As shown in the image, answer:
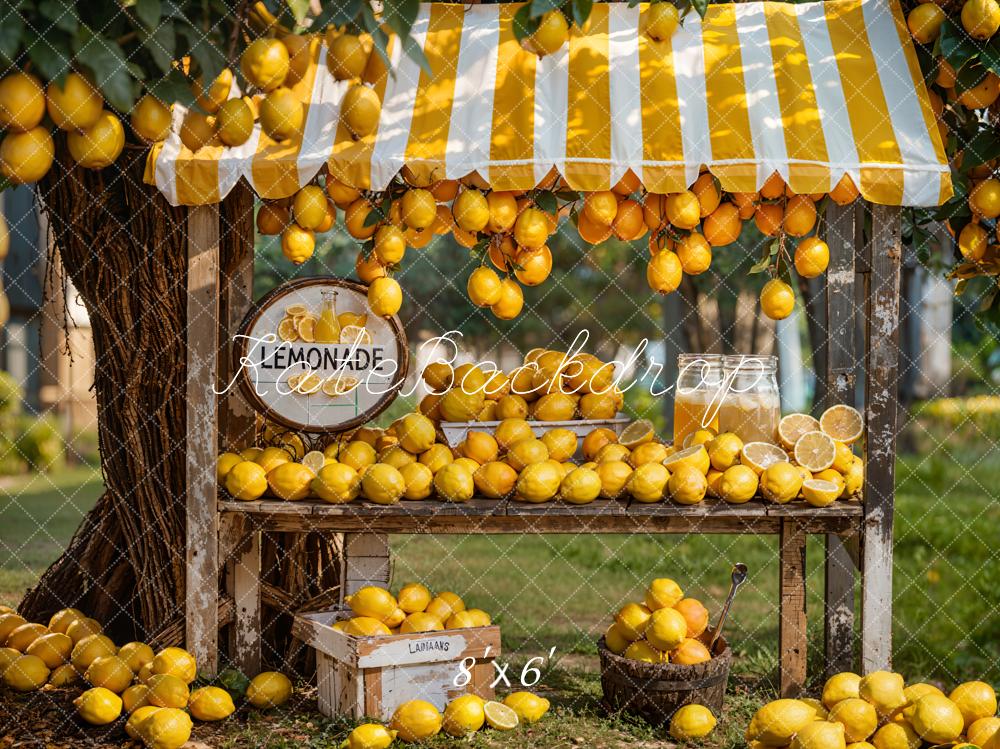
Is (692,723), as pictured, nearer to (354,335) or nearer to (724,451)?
(724,451)

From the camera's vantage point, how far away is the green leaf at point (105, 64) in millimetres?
2305

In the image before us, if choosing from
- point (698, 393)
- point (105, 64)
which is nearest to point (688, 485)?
point (698, 393)

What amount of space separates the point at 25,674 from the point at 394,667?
1.42 m

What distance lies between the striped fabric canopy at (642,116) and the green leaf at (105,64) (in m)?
1.20

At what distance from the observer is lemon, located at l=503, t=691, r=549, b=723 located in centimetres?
367

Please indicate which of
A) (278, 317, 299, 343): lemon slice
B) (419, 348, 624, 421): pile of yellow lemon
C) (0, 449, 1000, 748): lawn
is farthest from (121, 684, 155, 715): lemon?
(419, 348, 624, 421): pile of yellow lemon

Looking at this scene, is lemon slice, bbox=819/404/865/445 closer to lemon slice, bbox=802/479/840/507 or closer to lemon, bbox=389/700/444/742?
lemon slice, bbox=802/479/840/507

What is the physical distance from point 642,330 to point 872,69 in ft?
56.6

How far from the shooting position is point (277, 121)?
2.67 m

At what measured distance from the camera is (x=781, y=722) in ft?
10.3

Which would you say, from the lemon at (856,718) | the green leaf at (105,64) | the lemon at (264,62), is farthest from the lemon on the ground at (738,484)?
the green leaf at (105,64)

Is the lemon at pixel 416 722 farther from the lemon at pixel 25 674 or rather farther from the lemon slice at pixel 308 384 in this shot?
the lemon at pixel 25 674

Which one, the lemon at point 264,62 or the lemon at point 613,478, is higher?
the lemon at point 264,62

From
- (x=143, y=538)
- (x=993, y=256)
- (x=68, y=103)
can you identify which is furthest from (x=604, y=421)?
(x=68, y=103)
